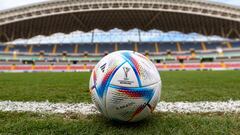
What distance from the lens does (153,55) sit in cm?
4803

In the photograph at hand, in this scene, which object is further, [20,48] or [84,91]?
[20,48]

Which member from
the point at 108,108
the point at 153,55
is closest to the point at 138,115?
the point at 108,108

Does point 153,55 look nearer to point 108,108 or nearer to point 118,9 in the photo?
point 118,9

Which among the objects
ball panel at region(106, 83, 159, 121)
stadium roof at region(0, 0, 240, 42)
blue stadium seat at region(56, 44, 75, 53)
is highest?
ball panel at region(106, 83, 159, 121)

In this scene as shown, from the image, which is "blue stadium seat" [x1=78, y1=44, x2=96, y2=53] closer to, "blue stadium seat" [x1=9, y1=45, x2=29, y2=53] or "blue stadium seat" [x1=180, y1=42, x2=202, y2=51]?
"blue stadium seat" [x1=9, y1=45, x2=29, y2=53]

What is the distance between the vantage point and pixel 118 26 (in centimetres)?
5016

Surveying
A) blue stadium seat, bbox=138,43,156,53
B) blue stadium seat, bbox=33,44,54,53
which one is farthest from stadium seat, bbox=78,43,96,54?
blue stadium seat, bbox=138,43,156,53

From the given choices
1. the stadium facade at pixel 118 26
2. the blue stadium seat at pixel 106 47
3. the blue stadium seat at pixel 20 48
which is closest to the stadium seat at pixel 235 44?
the stadium facade at pixel 118 26

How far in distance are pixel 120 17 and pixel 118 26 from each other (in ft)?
17.0

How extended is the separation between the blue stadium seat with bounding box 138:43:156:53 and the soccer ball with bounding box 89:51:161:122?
4632 centimetres

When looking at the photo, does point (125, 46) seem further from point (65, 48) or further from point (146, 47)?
point (65, 48)

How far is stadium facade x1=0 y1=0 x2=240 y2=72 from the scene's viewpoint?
39188mm

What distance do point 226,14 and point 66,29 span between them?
30.6 metres

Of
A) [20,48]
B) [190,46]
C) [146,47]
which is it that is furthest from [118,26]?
[20,48]
